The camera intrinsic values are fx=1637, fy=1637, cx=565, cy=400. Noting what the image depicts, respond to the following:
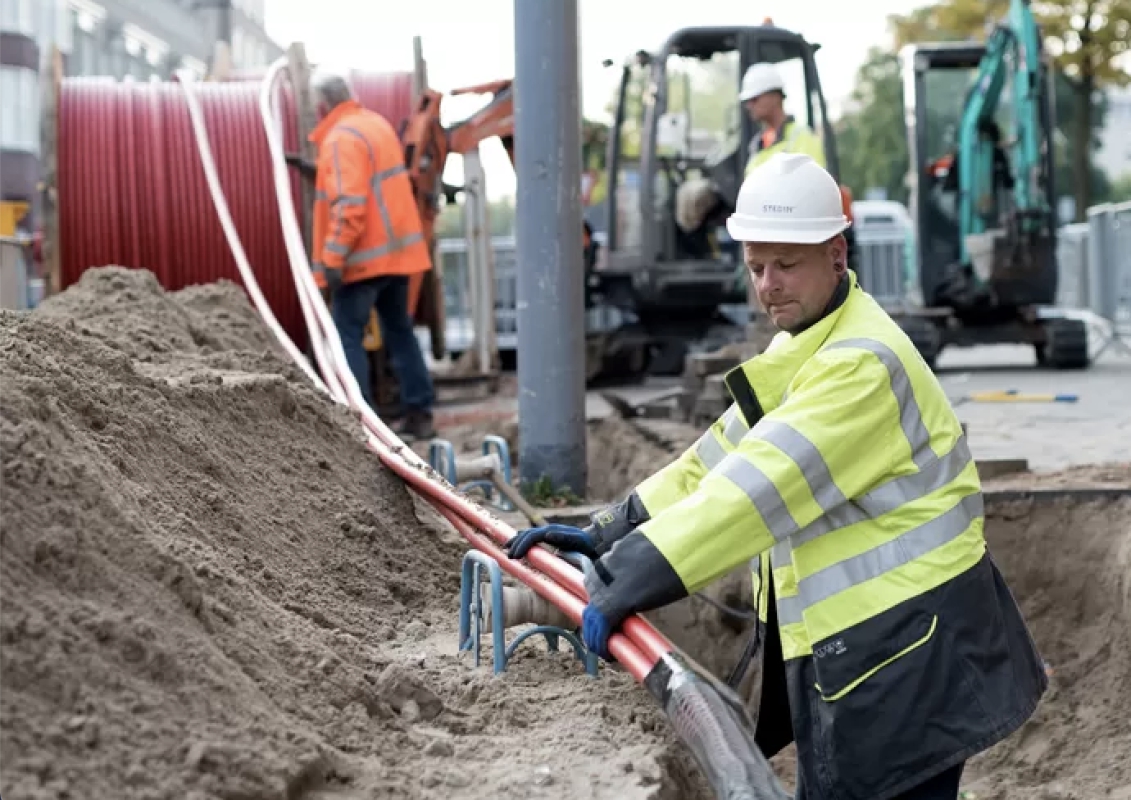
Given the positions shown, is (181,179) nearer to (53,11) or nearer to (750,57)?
(750,57)

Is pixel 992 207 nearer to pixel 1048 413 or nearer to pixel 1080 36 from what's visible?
pixel 1048 413

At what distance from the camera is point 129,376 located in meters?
5.42

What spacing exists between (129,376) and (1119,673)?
13.5 feet

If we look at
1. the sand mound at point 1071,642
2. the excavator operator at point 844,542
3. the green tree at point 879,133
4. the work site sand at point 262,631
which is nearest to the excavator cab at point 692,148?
the sand mound at point 1071,642

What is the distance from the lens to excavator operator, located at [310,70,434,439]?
1062 cm

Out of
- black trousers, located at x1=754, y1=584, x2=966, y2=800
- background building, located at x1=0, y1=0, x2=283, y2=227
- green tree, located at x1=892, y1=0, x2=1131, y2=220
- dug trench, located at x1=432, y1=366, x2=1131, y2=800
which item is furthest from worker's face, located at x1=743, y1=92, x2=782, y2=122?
green tree, located at x1=892, y1=0, x2=1131, y2=220

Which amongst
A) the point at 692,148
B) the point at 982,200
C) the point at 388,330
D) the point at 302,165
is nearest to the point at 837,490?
the point at 388,330

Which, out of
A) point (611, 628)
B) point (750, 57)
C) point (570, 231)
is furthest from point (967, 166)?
point (611, 628)

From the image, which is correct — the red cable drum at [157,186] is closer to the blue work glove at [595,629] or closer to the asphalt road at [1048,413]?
the asphalt road at [1048,413]

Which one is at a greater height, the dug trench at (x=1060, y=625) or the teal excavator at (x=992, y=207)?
the teal excavator at (x=992, y=207)

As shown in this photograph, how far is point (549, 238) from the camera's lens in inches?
311

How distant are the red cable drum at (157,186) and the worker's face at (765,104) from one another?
3.43m

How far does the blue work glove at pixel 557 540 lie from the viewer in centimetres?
432

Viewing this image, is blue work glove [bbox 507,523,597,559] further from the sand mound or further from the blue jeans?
Answer: the blue jeans
